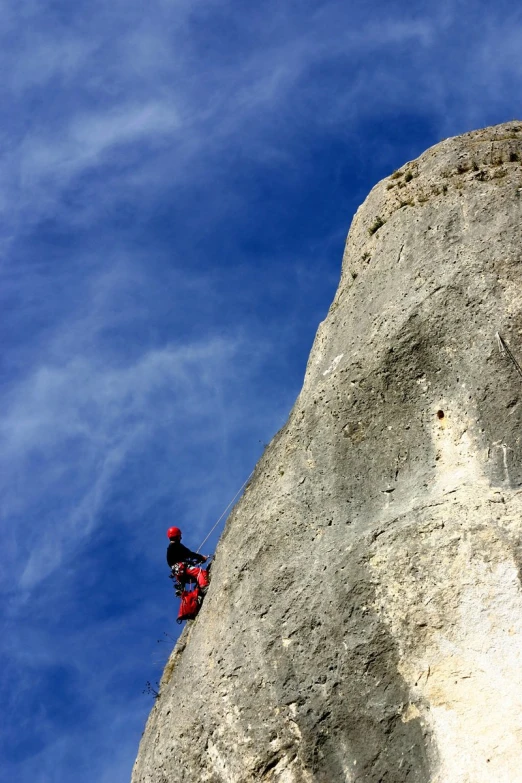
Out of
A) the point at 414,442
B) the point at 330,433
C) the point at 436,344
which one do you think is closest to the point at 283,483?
the point at 330,433

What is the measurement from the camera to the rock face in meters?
10.6

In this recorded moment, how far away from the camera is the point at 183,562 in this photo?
15.7m

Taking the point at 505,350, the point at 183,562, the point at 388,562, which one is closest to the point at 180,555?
the point at 183,562

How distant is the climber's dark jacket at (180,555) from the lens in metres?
15.7

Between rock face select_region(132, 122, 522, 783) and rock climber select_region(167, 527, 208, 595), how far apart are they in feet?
3.62

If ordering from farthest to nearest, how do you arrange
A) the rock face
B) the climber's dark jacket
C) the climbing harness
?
the climber's dark jacket, the climbing harness, the rock face

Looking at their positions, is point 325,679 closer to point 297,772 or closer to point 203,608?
point 297,772

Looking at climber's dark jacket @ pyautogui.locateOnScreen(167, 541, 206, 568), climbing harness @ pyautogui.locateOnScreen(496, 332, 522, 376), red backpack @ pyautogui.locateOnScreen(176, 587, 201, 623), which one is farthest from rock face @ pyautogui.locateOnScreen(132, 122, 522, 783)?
climber's dark jacket @ pyautogui.locateOnScreen(167, 541, 206, 568)

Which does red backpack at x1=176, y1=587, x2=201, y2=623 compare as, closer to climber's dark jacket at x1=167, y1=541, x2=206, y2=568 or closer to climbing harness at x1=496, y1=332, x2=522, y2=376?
climber's dark jacket at x1=167, y1=541, x2=206, y2=568

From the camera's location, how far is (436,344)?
1288 cm

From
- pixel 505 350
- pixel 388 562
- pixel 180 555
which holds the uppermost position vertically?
pixel 180 555

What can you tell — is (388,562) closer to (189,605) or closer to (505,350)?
(505,350)

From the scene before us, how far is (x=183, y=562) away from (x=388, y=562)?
5.14 m

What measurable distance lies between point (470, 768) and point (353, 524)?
3.16 meters
